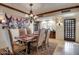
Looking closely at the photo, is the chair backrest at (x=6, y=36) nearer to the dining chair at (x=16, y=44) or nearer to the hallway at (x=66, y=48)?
the dining chair at (x=16, y=44)

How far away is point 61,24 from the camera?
2260 millimetres

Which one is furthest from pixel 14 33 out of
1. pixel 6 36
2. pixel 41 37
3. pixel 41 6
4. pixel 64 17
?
pixel 64 17

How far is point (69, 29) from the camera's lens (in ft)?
7.51

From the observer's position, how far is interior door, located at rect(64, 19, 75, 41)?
7.30ft

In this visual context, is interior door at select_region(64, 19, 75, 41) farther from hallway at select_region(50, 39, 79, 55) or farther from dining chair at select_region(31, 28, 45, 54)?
dining chair at select_region(31, 28, 45, 54)

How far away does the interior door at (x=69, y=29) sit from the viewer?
223 centimetres

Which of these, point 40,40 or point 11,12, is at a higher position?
point 11,12

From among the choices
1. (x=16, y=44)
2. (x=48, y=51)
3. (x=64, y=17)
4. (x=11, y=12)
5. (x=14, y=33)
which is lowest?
(x=48, y=51)

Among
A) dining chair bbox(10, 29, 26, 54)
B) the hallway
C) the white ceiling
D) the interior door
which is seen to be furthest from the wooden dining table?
the interior door

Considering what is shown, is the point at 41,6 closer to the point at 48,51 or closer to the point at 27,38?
the point at 27,38

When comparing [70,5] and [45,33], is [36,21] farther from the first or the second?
[70,5]

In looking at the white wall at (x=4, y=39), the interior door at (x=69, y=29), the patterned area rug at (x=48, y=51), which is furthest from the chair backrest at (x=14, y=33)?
the interior door at (x=69, y=29)

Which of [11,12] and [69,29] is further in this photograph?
[69,29]
